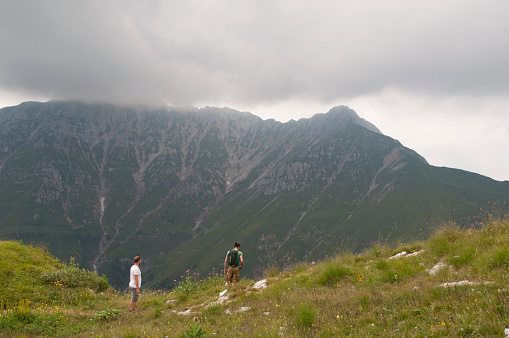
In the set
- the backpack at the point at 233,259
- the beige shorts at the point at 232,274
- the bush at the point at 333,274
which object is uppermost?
the bush at the point at 333,274

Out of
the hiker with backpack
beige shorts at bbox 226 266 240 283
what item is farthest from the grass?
the hiker with backpack

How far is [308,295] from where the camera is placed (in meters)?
9.23

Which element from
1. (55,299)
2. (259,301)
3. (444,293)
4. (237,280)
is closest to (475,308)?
(444,293)

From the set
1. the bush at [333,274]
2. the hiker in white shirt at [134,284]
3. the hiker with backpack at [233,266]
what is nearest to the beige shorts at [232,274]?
the hiker with backpack at [233,266]

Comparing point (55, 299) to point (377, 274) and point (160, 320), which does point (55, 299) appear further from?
point (377, 274)

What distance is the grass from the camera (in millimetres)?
5836

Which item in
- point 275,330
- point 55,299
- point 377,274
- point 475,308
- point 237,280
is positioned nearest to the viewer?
point 475,308

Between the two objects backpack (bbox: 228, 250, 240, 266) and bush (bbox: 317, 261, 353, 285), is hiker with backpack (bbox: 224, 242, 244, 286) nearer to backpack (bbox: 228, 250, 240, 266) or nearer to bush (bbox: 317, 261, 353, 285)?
backpack (bbox: 228, 250, 240, 266)

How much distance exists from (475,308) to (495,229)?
6.29 metres

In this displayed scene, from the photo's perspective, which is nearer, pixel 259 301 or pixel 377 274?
pixel 377 274

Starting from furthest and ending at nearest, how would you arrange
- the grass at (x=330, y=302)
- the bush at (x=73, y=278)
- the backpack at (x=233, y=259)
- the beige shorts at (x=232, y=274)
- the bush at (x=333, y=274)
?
the backpack at (x=233, y=259) < the bush at (x=73, y=278) < the beige shorts at (x=232, y=274) < the bush at (x=333, y=274) < the grass at (x=330, y=302)

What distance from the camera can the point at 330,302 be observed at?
26.5ft

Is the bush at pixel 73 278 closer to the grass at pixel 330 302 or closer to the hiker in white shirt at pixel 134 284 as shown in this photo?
the grass at pixel 330 302

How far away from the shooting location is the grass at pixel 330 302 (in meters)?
5.84
